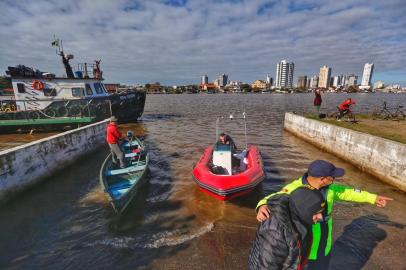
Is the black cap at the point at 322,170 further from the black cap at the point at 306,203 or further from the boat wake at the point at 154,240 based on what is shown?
the boat wake at the point at 154,240

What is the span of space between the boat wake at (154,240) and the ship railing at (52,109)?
37.3 feet

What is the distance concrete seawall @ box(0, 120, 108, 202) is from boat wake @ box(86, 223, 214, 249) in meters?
3.68

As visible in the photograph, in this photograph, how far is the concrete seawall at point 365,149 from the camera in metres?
7.44

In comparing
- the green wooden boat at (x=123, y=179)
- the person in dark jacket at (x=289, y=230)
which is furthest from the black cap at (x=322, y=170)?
the green wooden boat at (x=123, y=179)

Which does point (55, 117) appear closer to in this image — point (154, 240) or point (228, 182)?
point (154, 240)

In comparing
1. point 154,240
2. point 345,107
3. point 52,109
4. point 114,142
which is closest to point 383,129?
point 345,107

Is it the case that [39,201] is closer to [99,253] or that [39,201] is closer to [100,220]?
[100,220]

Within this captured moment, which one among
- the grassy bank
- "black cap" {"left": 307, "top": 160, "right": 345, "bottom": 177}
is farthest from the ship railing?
the grassy bank

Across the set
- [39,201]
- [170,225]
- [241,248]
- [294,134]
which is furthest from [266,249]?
[294,134]

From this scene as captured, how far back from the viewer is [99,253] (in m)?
4.83

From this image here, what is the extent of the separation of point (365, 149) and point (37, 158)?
12.4 m

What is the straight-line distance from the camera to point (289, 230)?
1.94 meters

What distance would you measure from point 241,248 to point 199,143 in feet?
32.4

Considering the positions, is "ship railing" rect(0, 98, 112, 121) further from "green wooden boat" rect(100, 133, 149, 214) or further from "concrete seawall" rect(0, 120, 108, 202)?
"green wooden boat" rect(100, 133, 149, 214)
